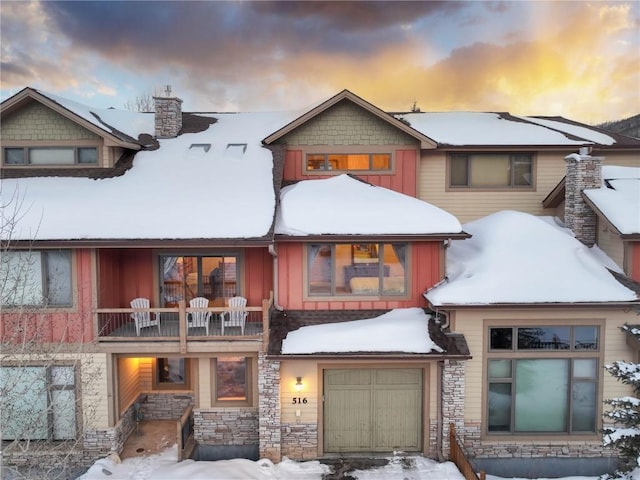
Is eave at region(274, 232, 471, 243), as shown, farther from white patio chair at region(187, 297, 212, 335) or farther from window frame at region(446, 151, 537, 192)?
window frame at region(446, 151, 537, 192)

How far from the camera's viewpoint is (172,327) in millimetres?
11422

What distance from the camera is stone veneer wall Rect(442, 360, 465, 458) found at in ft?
33.3

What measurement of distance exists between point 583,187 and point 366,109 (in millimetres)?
6841

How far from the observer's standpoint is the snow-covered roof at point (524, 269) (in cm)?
994

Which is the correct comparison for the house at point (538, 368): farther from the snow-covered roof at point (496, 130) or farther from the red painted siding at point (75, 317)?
the red painted siding at point (75, 317)

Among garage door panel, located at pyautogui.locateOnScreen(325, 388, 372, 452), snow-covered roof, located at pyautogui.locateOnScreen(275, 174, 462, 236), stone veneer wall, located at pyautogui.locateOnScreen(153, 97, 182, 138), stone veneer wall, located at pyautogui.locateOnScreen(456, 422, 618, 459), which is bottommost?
stone veneer wall, located at pyautogui.locateOnScreen(456, 422, 618, 459)

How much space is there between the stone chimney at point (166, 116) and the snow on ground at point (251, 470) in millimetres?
10274

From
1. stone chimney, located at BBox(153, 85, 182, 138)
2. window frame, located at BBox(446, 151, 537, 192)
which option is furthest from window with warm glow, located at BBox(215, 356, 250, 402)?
window frame, located at BBox(446, 151, 537, 192)

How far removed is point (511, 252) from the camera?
11.3 metres

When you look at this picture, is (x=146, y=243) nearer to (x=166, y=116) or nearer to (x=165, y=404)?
(x=165, y=404)

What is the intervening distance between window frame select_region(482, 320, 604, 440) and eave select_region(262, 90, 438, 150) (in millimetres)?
6024

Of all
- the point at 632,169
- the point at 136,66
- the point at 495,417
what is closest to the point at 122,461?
the point at 495,417

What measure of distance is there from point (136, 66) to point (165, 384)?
1883 cm

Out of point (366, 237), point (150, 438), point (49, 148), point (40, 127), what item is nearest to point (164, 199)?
point (49, 148)
